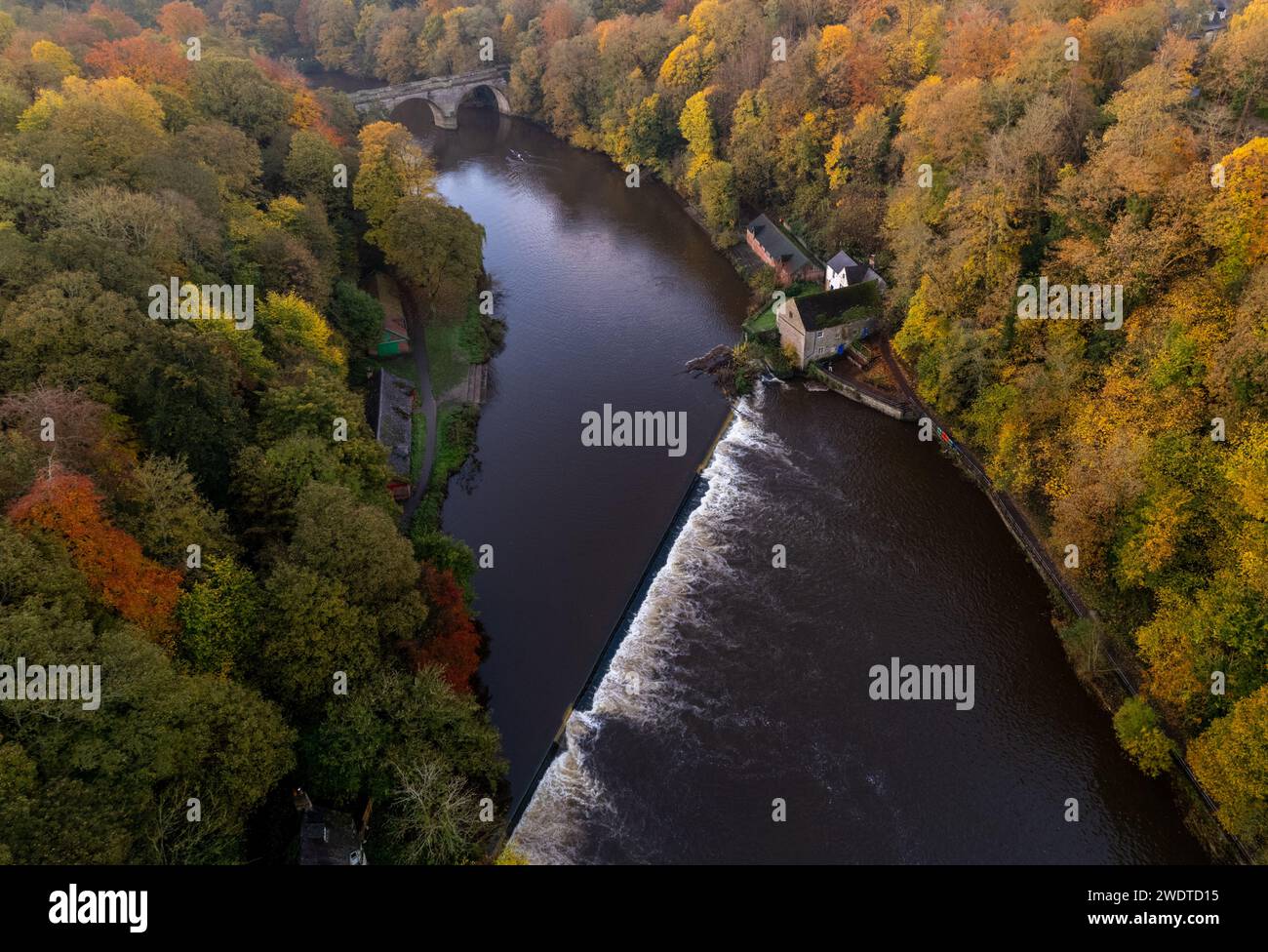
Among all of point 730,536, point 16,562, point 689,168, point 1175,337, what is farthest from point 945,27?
point 16,562

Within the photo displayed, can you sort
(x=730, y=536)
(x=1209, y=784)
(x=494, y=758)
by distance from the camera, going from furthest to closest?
(x=730, y=536) < (x=494, y=758) < (x=1209, y=784)

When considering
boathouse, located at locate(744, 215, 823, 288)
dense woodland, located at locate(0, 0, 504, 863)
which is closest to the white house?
boathouse, located at locate(744, 215, 823, 288)

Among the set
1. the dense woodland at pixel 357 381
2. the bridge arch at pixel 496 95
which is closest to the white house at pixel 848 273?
the dense woodland at pixel 357 381

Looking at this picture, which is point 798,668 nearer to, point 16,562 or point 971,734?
point 971,734

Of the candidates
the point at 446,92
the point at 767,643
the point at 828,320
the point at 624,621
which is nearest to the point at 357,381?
the point at 624,621

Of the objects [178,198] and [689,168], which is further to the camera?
[689,168]

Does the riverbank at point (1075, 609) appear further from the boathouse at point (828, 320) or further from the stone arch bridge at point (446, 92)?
the stone arch bridge at point (446, 92)
